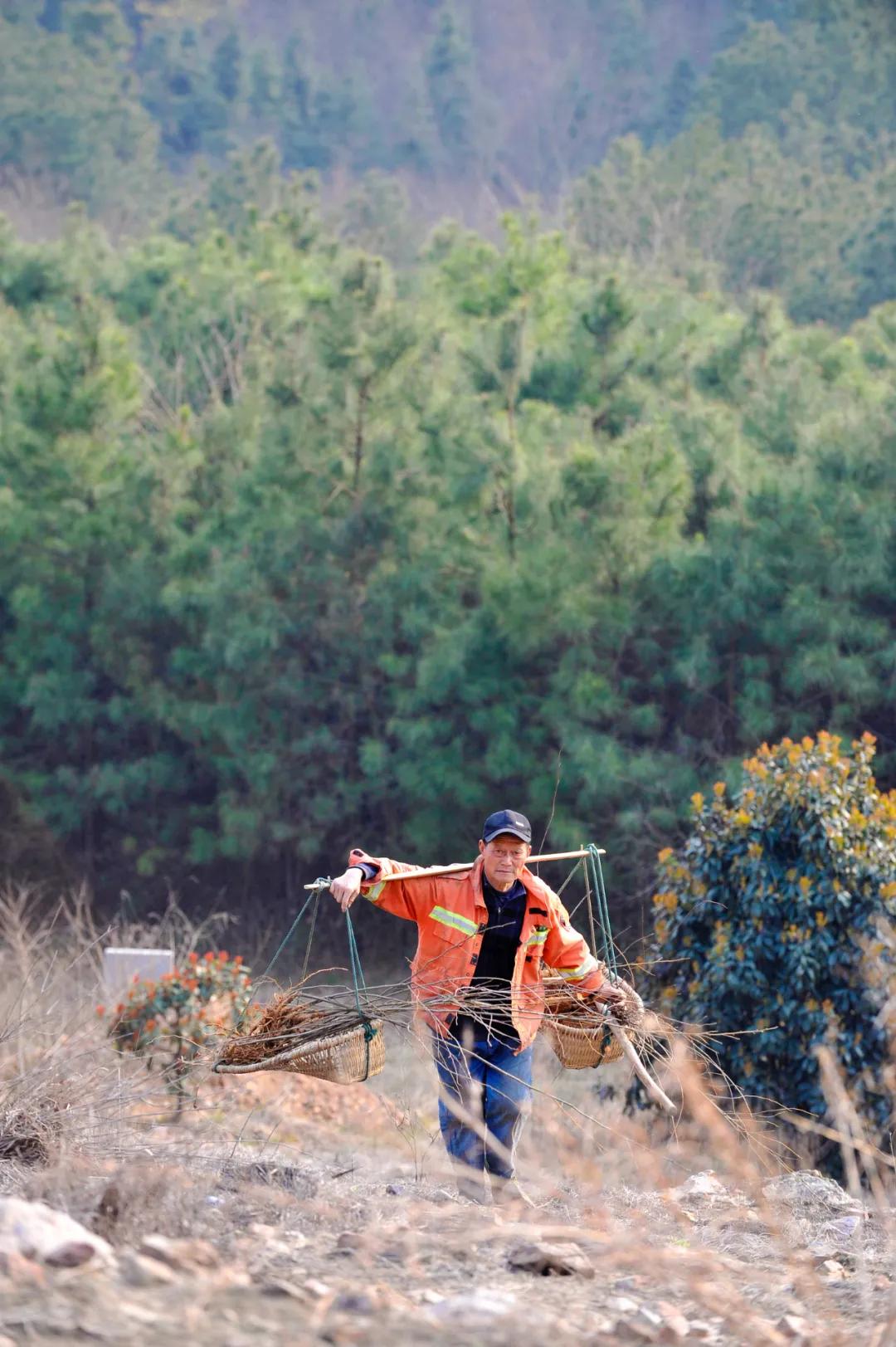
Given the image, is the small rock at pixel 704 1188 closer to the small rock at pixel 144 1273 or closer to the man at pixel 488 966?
the man at pixel 488 966

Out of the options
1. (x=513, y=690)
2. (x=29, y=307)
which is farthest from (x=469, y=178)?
(x=513, y=690)

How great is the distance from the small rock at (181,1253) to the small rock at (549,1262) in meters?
0.81

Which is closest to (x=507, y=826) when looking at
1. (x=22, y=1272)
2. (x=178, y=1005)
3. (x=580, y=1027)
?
(x=580, y=1027)

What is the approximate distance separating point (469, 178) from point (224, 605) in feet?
159

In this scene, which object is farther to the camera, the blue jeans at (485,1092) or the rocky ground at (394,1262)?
the blue jeans at (485,1092)

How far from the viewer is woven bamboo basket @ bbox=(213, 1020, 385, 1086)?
17.0 feet

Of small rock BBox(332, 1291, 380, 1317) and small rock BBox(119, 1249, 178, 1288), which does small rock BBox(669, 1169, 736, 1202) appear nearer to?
small rock BBox(332, 1291, 380, 1317)

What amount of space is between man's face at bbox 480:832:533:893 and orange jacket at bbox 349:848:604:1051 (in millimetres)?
67

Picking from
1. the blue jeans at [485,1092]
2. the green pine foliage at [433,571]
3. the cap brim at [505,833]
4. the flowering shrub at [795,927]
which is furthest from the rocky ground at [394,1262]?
the green pine foliage at [433,571]

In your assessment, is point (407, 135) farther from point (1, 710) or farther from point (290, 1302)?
point (290, 1302)

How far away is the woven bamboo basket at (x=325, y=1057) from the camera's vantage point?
205 inches

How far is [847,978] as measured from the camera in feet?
25.5

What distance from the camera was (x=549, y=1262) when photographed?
172 inches

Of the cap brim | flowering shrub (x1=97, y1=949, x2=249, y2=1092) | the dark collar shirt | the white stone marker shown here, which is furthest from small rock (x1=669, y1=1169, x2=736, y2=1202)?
the white stone marker
